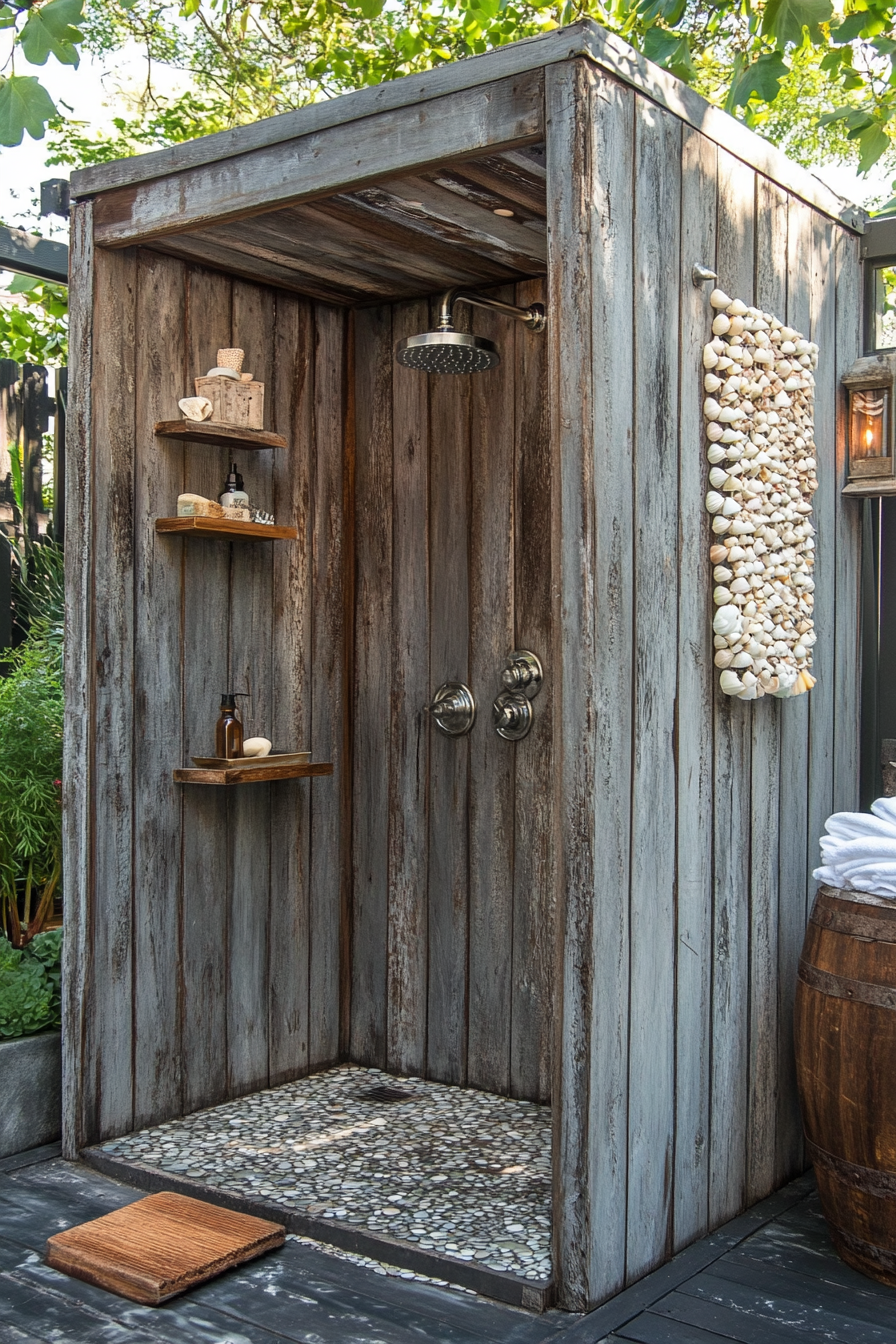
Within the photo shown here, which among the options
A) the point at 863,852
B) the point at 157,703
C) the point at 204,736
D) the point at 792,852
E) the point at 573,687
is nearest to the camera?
the point at 573,687

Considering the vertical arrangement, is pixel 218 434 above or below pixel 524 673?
above

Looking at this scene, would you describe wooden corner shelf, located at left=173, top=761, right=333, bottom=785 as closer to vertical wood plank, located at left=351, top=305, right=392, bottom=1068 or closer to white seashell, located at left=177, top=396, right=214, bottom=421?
vertical wood plank, located at left=351, top=305, right=392, bottom=1068

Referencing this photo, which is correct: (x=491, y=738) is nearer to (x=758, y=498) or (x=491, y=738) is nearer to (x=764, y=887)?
(x=764, y=887)

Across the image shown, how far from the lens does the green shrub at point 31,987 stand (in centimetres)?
291

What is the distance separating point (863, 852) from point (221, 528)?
1.62m

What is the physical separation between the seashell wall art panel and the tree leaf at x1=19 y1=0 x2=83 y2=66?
1855 millimetres

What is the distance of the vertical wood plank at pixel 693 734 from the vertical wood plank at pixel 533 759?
28.9 inches

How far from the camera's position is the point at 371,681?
3.53m

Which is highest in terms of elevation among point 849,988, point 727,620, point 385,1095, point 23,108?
point 23,108

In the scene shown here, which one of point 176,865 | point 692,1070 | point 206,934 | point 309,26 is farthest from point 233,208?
point 309,26

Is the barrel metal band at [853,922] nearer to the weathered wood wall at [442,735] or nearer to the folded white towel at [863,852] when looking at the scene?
the folded white towel at [863,852]

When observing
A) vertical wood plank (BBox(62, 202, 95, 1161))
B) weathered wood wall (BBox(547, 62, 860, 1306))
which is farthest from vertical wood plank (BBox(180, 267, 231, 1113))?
weathered wood wall (BBox(547, 62, 860, 1306))

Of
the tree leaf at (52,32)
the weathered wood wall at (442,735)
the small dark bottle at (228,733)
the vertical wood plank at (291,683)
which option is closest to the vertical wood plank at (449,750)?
the weathered wood wall at (442,735)

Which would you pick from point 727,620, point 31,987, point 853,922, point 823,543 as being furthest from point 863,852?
point 31,987
